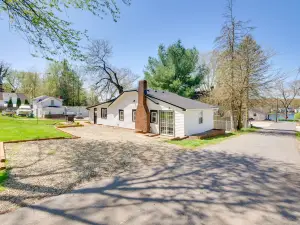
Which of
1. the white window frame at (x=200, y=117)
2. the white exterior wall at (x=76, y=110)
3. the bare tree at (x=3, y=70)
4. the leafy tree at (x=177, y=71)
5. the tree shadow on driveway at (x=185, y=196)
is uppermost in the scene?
the bare tree at (x=3, y=70)

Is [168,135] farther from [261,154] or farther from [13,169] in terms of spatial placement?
[13,169]

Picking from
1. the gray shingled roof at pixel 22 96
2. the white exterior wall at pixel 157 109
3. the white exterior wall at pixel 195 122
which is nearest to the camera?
the white exterior wall at pixel 157 109

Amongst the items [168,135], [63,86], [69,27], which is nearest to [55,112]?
[63,86]

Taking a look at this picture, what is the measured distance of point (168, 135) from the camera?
49.2ft

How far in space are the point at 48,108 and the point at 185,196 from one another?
3608 centimetres

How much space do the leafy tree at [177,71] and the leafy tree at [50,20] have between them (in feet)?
70.0

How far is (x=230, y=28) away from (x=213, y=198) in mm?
20445

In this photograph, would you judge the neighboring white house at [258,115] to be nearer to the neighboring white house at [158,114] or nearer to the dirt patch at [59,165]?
the neighboring white house at [158,114]

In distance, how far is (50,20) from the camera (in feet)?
22.3

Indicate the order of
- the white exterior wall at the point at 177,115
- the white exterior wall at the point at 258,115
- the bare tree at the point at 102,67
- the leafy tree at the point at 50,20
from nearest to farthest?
the leafy tree at the point at 50,20 < the white exterior wall at the point at 177,115 < the bare tree at the point at 102,67 < the white exterior wall at the point at 258,115

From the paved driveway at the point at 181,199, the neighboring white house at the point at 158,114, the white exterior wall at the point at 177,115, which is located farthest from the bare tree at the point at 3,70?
the paved driveway at the point at 181,199

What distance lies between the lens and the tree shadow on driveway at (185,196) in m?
3.69

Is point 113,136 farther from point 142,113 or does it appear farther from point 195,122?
point 195,122

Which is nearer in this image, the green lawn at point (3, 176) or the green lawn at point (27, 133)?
the green lawn at point (3, 176)
